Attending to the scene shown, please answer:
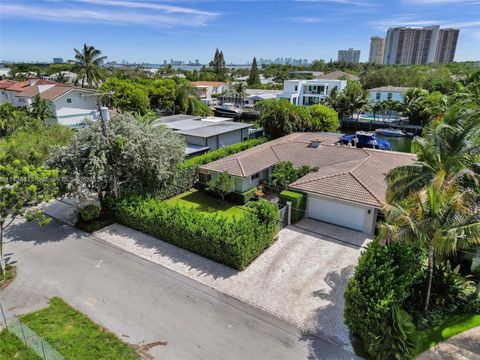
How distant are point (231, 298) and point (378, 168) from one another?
50.6 ft

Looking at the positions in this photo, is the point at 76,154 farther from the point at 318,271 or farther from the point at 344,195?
the point at 344,195

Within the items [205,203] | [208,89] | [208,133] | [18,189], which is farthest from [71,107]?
[208,89]

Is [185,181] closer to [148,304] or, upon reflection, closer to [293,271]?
[293,271]

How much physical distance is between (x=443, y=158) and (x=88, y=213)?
19165 mm

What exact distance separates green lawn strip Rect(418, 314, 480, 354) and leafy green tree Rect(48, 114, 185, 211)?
51.4 ft

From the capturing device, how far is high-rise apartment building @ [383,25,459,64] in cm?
17112

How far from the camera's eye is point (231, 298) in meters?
13.4

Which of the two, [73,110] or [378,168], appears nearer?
[378,168]

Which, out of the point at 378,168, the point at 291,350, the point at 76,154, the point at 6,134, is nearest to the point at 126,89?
the point at 6,134

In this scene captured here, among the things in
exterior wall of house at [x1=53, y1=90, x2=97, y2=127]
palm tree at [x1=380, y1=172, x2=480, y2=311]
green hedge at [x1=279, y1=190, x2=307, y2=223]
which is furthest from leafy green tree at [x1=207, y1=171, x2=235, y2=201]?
exterior wall of house at [x1=53, y1=90, x2=97, y2=127]

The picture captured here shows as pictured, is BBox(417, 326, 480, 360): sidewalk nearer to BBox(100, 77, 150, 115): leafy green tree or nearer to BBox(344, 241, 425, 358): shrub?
BBox(344, 241, 425, 358): shrub

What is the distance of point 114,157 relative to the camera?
1883 centimetres

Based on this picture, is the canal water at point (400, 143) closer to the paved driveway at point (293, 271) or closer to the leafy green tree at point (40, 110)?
the paved driveway at point (293, 271)

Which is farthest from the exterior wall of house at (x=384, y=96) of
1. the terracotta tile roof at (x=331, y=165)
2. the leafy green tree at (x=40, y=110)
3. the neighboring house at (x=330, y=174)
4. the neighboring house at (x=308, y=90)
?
the leafy green tree at (x=40, y=110)
